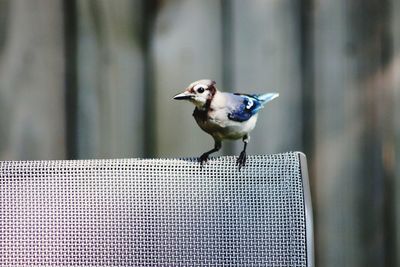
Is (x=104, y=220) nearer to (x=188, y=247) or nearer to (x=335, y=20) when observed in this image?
(x=188, y=247)

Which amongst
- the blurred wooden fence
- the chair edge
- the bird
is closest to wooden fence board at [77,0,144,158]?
the blurred wooden fence

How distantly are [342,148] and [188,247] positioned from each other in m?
0.41

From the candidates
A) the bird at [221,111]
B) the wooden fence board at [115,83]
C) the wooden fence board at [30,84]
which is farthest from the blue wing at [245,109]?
the wooden fence board at [30,84]

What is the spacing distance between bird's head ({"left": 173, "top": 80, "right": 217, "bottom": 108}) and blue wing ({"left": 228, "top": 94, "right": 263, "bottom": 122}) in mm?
43

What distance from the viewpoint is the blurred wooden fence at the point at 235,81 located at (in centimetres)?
108

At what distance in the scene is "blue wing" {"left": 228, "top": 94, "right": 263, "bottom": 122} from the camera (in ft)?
2.91

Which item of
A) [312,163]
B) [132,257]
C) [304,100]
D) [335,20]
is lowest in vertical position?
[132,257]

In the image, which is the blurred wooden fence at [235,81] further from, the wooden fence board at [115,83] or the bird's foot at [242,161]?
the bird's foot at [242,161]

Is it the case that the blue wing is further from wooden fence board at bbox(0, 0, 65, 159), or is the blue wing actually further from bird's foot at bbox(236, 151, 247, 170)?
wooden fence board at bbox(0, 0, 65, 159)

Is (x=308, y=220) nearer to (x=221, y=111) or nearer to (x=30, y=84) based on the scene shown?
(x=221, y=111)

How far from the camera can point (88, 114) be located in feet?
3.57

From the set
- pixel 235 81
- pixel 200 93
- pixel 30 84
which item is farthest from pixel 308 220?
pixel 30 84

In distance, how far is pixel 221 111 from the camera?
0.88 metres

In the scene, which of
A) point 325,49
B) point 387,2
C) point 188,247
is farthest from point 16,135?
point 387,2
